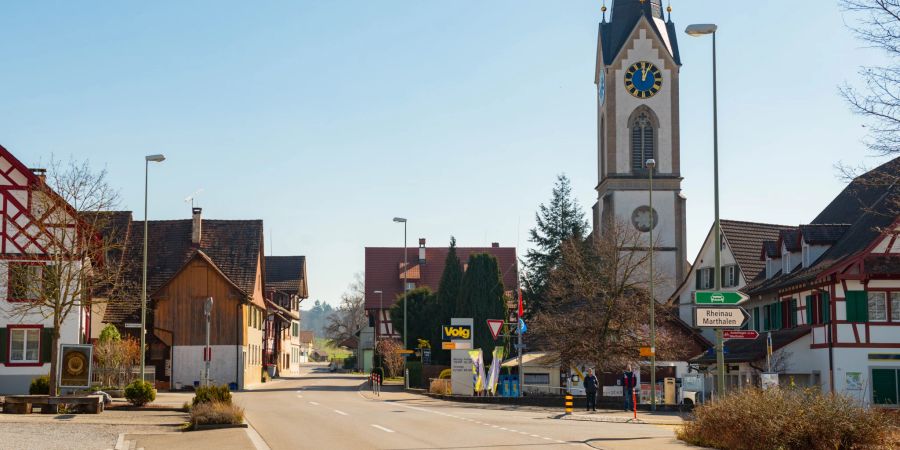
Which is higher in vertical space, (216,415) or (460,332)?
(460,332)

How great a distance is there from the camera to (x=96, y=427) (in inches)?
1074

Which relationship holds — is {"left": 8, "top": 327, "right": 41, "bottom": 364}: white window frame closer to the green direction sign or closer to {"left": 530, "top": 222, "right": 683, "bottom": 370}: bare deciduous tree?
{"left": 530, "top": 222, "right": 683, "bottom": 370}: bare deciduous tree

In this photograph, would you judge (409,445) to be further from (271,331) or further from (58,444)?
(271,331)

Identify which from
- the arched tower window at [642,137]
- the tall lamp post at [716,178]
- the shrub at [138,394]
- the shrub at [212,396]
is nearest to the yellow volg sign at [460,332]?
the shrub at [138,394]

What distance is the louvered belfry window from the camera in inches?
2822

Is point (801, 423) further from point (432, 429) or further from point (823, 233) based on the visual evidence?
point (823, 233)

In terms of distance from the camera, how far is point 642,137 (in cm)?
7206

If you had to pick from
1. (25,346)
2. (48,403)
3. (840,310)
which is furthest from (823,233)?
(25,346)

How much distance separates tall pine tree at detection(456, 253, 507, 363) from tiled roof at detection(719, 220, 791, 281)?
1466 cm

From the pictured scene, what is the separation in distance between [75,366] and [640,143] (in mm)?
45939

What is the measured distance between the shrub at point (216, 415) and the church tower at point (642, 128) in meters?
46.5

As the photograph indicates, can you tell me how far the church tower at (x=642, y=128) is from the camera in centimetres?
7062

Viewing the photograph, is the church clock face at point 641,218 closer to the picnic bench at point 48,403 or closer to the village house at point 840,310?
the village house at point 840,310

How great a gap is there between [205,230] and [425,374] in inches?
621
